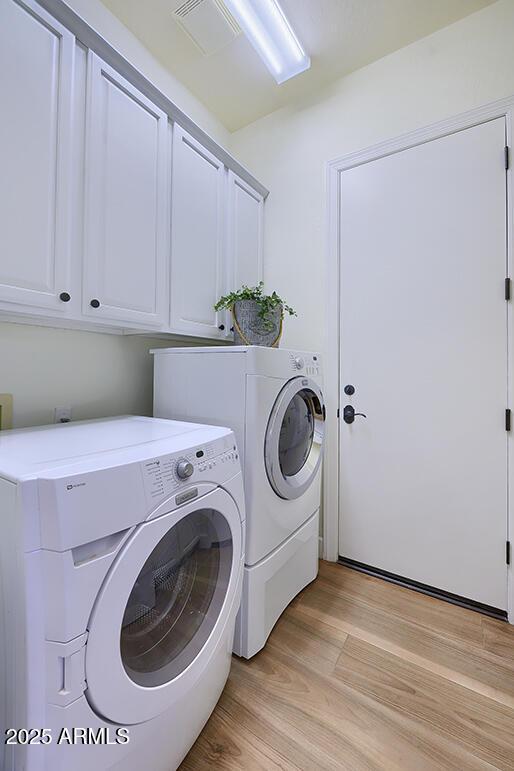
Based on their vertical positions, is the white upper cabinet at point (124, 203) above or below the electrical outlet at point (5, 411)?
above

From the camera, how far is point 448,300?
166 centimetres

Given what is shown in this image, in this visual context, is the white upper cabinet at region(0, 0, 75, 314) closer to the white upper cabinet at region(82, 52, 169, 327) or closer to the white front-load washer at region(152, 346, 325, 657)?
the white upper cabinet at region(82, 52, 169, 327)

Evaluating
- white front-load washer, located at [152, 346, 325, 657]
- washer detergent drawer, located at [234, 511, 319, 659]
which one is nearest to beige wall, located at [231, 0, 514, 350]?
white front-load washer, located at [152, 346, 325, 657]

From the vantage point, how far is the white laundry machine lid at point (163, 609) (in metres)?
0.65

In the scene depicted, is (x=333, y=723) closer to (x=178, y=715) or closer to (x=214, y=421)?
(x=178, y=715)

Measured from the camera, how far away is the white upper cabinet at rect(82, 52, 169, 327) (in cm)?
124

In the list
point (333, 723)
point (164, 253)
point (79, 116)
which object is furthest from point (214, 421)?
point (79, 116)

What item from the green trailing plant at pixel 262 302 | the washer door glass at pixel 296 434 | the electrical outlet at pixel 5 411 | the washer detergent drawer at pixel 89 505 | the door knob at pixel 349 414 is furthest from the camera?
the door knob at pixel 349 414

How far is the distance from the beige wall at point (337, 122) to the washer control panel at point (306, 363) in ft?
1.31

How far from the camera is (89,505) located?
2.04 feet

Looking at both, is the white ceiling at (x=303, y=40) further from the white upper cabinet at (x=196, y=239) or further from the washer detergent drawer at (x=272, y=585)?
the washer detergent drawer at (x=272, y=585)

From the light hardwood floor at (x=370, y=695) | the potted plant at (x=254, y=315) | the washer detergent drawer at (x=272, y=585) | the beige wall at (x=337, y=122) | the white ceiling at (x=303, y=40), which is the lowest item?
the light hardwood floor at (x=370, y=695)

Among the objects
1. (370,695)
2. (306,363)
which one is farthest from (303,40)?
(370,695)

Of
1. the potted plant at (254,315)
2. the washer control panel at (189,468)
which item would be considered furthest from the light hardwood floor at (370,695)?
the potted plant at (254,315)
